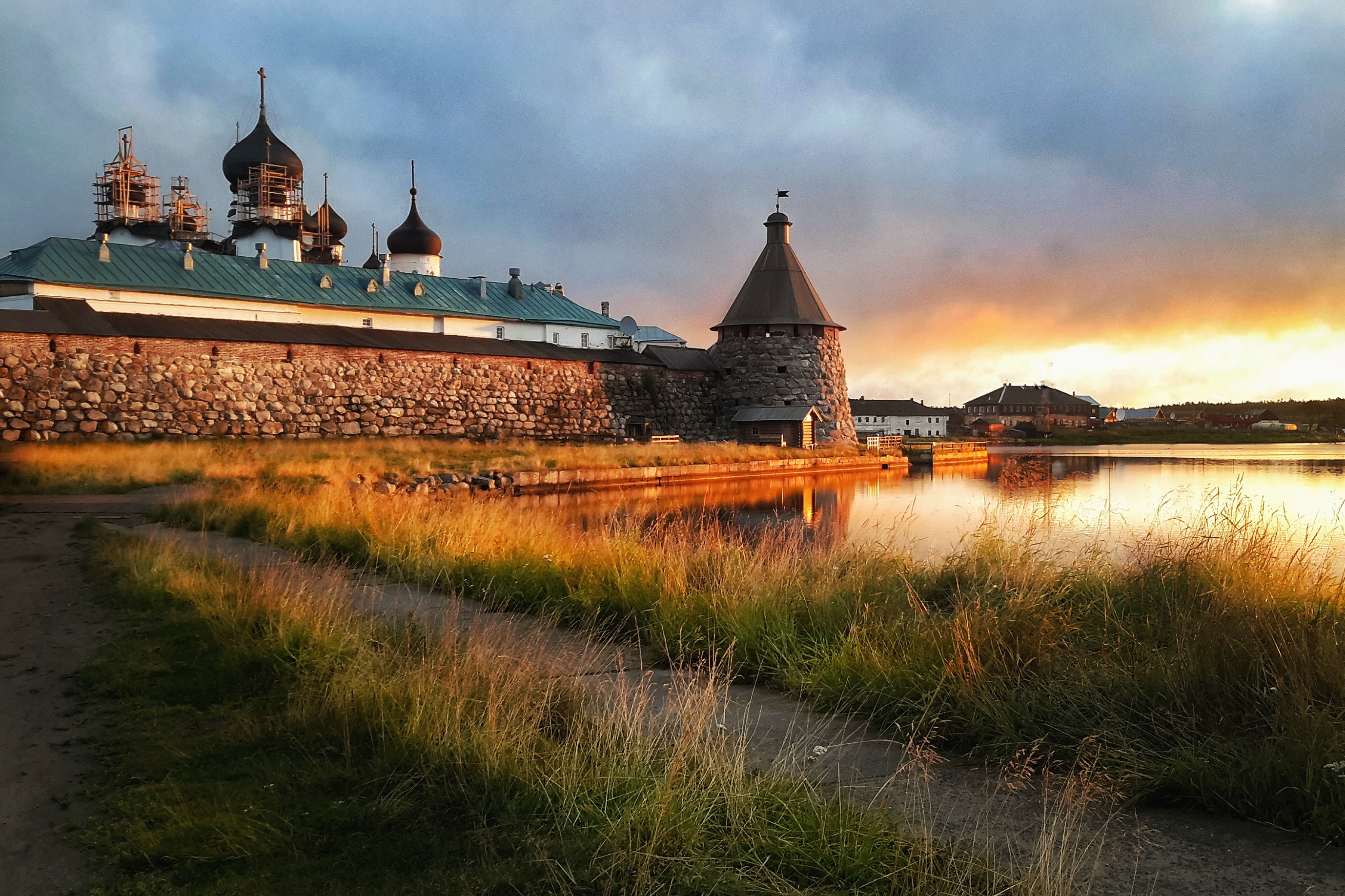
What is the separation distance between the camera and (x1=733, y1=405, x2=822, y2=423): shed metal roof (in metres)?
36.1

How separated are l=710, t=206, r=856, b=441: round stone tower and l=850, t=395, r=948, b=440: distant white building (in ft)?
150

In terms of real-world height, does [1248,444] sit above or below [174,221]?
below

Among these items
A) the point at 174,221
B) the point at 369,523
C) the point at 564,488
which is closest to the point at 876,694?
the point at 369,523

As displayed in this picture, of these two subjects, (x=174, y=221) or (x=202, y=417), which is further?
(x=174, y=221)

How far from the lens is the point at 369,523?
949 cm

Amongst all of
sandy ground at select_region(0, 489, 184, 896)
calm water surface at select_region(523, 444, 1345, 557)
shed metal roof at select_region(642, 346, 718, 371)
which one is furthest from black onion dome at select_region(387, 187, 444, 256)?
sandy ground at select_region(0, 489, 184, 896)

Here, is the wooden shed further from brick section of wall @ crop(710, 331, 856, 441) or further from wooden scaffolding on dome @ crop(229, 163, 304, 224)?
wooden scaffolding on dome @ crop(229, 163, 304, 224)

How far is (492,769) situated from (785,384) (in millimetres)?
35022

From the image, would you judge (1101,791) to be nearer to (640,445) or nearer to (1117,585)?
(1117,585)

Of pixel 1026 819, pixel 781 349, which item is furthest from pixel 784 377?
pixel 1026 819

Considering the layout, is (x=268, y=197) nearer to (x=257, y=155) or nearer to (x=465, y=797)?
(x=257, y=155)

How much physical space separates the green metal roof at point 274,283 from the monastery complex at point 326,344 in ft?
0.26

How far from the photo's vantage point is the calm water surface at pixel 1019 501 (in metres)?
8.79

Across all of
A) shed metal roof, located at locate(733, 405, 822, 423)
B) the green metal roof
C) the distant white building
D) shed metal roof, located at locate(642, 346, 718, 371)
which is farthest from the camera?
the distant white building
